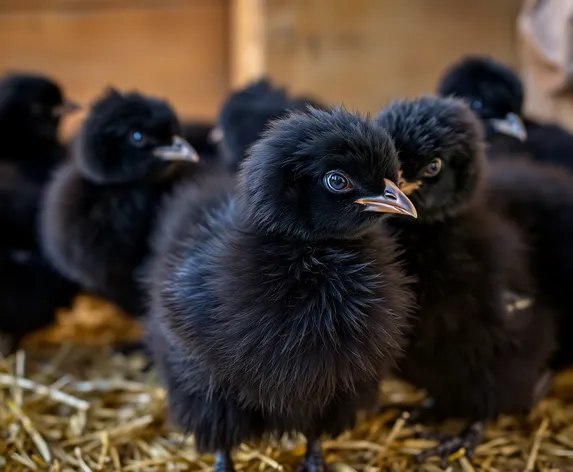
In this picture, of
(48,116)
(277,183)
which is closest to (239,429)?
(277,183)

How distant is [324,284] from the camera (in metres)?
1.45

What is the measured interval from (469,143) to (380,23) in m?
1.57

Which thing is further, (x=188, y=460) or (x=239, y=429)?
(x=188, y=460)

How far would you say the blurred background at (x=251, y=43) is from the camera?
125 inches

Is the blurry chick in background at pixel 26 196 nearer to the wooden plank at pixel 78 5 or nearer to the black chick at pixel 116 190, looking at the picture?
the black chick at pixel 116 190

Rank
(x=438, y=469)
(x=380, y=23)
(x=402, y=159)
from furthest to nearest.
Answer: (x=380, y=23) → (x=438, y=469) → (x=402, y=159)

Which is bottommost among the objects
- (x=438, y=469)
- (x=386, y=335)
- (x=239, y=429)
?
(x=438, y=469)

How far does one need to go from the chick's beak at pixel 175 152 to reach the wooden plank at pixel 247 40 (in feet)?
3.35

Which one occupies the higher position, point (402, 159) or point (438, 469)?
point (402, 159)

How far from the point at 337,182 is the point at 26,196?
156cm

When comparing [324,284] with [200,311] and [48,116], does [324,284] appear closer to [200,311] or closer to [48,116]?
[200,311]

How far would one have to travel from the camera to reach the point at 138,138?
2.21 meters

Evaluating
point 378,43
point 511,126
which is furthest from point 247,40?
point 511,126

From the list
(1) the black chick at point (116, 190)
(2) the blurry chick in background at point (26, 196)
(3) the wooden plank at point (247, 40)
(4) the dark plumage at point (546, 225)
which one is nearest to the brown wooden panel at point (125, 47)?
(3) the wooden plank at point (247, 40)
